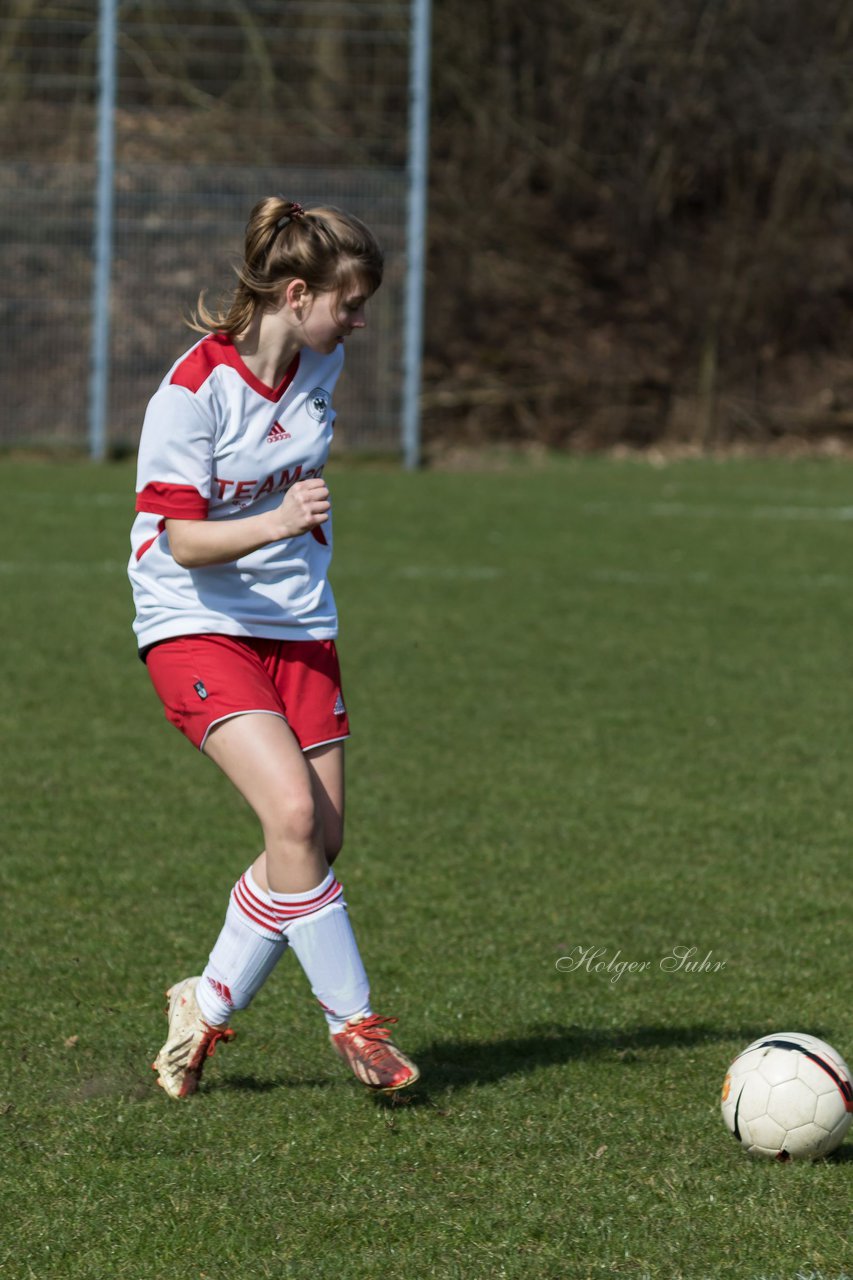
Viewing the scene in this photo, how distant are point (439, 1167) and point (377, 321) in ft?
44.8

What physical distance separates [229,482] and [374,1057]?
1108 mm

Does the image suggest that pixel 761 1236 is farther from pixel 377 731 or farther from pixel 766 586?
pixel 766 586

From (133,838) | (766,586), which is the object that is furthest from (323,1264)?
(766,586)

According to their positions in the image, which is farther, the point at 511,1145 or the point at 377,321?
the point at 377,321

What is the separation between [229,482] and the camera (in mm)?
3488

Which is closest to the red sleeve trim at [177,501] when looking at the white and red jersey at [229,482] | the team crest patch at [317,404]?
the white and red jersey at [229,482]

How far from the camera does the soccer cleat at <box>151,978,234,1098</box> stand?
11.5ft

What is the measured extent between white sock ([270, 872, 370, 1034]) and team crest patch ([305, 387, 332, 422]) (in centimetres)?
90

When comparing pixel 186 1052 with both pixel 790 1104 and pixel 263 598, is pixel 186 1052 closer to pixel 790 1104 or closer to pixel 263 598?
pixel 263 598

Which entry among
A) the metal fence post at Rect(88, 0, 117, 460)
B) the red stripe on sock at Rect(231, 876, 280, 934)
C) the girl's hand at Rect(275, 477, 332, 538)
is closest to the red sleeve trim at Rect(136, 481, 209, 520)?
the girl's hand at Rect(275, 477, 332, 538)

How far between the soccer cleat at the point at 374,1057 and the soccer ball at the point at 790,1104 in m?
0.59

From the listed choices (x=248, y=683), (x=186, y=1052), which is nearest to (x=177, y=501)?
(x=248, y=683)

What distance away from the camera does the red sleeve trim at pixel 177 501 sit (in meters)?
3.39

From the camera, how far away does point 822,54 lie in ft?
62.6
